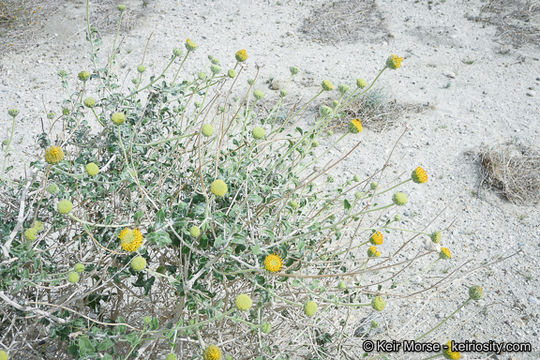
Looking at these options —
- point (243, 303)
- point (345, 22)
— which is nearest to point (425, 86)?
point (345, 22)

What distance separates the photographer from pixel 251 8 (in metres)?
6.40

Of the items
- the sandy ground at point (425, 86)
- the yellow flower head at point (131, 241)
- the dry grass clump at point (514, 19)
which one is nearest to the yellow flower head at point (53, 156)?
the yellow flower head at point (131, 241)

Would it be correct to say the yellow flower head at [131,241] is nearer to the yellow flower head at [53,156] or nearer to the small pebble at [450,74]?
the yellow flower head at [53,156]

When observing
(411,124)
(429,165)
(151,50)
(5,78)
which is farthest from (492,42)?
(5,78)

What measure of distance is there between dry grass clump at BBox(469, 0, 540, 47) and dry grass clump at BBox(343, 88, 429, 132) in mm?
2748

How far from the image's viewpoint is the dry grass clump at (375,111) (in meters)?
4.29

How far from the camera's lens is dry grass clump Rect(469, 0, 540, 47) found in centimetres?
586

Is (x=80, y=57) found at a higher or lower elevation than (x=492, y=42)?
higher

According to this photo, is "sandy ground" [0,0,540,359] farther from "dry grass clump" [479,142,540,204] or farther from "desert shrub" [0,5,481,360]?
"desert shrub" [0,5,481,360]

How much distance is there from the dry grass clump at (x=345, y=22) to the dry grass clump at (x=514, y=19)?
5.20 feet

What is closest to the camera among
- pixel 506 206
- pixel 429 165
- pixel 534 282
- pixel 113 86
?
pixel 113 86

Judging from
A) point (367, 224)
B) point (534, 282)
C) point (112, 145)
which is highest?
point (112, 145)

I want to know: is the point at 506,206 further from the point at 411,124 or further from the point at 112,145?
the point at 112,145

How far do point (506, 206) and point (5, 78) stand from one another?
5.33 metres
